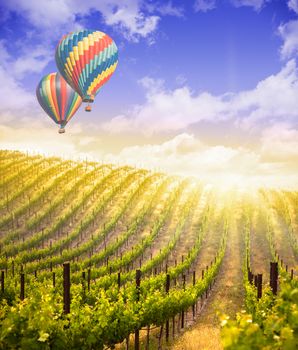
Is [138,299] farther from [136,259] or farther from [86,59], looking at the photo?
[86,59]

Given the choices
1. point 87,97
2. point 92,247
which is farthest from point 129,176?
point 92,247

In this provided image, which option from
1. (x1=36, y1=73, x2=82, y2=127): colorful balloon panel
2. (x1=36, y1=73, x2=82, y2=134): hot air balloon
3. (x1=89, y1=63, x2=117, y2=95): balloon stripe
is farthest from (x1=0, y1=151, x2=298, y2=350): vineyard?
(x1=89, y1=63, x2=117, y2=95): balloon stripe

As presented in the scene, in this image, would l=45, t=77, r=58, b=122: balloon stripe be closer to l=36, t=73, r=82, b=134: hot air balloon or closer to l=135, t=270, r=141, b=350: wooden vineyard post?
l=36, t=73, r=82, b=134: hot air balloon

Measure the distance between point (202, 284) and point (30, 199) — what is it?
3555 centimetres

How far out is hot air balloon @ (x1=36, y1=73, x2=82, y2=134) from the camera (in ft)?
174

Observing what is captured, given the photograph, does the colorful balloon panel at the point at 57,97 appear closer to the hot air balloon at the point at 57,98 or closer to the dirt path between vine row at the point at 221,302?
the hot air balloon at the point at 57,98

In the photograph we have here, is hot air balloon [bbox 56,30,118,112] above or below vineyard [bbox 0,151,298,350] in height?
above

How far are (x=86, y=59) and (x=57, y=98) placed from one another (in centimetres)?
968

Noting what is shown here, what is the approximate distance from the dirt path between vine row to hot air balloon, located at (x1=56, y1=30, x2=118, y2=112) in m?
23.4

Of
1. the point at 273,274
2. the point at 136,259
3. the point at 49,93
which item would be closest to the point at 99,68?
the point at 49,93

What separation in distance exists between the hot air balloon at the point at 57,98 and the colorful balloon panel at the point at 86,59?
237 inches

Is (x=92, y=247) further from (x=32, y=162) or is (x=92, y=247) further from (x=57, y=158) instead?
→ (x=57, y=158)

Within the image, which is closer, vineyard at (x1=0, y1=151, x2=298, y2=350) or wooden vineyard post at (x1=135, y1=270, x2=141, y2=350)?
vineyard at (x1=0, y1=151, x2=298, y2=350)

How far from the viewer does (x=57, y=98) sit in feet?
174
